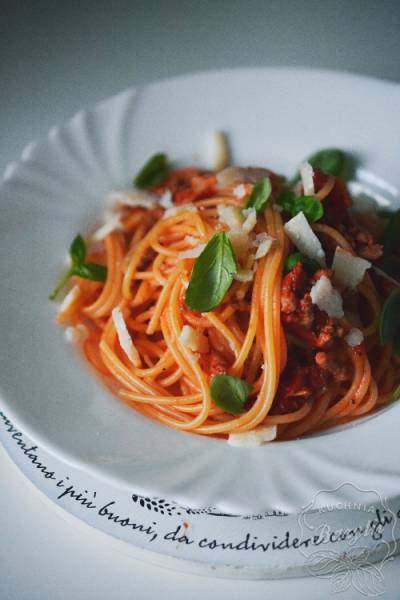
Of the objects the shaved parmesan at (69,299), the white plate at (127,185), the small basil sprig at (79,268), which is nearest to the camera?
the white plate at (127,185)

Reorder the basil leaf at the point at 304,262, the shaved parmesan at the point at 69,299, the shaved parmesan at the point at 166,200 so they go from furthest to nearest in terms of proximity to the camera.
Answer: the shaved parmesan at the point at 166,200, the shaved parmesan at the point at 69,299, the basil leaf at the point at 304,262

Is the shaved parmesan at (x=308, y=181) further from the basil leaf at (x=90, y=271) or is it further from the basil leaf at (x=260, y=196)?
the basil leaf at (x=90, y=271)

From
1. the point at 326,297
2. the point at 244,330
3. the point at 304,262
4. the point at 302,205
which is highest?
the point at 302,205

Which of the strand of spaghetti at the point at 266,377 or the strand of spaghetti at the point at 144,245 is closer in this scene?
the strand of spaghetti at the point at 266,377

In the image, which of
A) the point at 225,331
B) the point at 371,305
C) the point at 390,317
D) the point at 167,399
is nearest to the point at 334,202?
the point at 371,305

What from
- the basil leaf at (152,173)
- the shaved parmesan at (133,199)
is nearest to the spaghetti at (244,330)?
the shaved parmesan at (133,199)

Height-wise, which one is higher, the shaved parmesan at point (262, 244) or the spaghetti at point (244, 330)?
the shaved parmesan at point (262, 244)

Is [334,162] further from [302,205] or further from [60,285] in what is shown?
[60,285]
